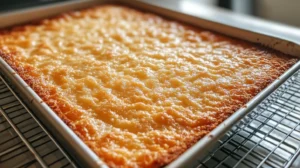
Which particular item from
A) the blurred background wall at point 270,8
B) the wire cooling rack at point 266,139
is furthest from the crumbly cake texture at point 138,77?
the blurred background wall at point 270,8

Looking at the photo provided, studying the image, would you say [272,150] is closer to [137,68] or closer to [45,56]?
[137,68]

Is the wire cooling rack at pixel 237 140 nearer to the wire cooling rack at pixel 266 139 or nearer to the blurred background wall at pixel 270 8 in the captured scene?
the wire cooling rack at pixel 266 139

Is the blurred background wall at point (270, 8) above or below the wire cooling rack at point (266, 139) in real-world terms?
above

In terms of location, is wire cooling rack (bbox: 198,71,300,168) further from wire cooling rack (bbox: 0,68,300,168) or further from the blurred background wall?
the blurred background wall

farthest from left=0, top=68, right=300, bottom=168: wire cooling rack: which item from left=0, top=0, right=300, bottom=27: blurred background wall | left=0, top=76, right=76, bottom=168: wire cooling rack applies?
left=0, top=0, right=300, bottom=27: blurred background wall

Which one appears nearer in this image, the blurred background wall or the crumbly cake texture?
the crumbly cake texture

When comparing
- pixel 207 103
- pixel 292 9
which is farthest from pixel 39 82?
pixel 292 9

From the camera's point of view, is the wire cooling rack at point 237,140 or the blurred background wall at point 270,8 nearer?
the wire cooling rack at point 237,140
